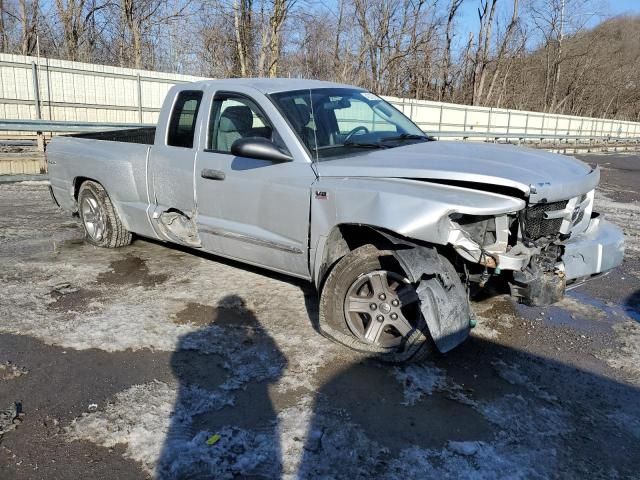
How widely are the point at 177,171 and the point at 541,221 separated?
9.99 feet

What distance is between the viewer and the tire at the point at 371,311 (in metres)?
3.39

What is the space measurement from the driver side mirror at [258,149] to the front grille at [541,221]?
1725mm

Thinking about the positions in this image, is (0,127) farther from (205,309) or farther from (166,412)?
(166,412)

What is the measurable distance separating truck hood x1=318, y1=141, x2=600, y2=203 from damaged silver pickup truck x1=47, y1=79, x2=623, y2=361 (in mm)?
12

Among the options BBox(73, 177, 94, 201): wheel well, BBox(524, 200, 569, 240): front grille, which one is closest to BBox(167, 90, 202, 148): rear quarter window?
BBox(73, 177, 94, 201): wheel well

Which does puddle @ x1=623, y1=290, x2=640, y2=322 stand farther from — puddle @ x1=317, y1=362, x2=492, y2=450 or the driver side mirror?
the driver side mirror

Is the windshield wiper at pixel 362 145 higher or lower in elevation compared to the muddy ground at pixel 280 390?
higher

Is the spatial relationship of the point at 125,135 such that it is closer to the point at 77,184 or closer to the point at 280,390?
the point at 77,184

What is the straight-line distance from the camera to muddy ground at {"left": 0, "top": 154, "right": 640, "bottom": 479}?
8.41ft

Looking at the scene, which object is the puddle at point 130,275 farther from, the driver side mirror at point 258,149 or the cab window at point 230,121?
the driver side mirror at point 258,149

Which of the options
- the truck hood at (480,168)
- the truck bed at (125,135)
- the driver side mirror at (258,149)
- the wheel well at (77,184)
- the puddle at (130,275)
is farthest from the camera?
the truck bed at (125,135)

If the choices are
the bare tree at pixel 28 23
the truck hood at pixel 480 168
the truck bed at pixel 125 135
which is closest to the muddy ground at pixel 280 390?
the truck hood at pixel 480 168

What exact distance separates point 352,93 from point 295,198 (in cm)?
156

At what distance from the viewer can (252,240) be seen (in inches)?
166
